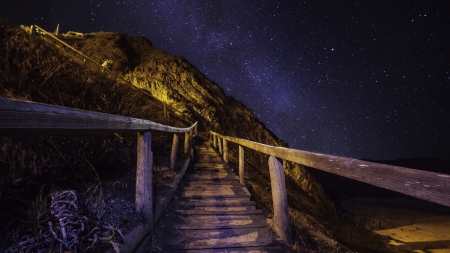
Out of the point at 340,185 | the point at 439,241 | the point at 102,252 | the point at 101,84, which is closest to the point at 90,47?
the point at 101,84

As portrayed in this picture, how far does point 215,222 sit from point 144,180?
4.54 feet

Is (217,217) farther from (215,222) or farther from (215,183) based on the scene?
(215,183)

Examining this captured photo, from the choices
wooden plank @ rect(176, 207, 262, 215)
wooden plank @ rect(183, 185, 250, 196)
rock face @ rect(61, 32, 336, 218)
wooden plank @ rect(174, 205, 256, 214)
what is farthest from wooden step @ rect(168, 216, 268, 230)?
rock face @ rect(61, 32, 336, 218)

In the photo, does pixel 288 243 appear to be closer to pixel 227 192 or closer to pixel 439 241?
pixel 227 192

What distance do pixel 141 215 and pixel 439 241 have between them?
43.3 feet

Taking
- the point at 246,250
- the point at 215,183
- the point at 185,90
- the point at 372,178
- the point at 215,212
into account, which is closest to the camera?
the point at 372,178

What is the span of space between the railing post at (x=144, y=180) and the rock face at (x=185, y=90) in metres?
17.9

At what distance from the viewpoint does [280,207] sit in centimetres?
304

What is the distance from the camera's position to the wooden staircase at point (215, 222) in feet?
9.42

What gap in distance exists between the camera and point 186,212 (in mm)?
3770

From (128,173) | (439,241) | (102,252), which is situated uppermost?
(128,173)

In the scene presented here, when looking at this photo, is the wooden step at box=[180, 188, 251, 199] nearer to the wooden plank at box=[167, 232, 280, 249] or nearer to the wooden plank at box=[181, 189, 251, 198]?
the wooden plank at box=[181, 189, 251, 198]

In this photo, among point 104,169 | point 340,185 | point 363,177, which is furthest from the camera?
point 340,185

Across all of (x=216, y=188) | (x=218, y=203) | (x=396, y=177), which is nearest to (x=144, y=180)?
(x=218, y=203)
